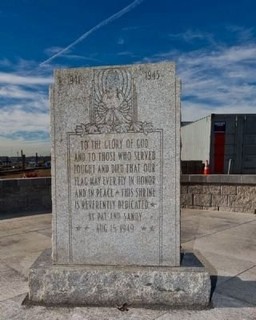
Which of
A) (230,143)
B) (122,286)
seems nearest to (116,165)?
(122,286)

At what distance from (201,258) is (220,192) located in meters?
3.99

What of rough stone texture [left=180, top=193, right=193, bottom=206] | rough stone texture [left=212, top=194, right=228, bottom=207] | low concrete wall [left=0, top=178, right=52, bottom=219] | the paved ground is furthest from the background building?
low concrete wall [left=0, top=178, right=52, bottom=219]

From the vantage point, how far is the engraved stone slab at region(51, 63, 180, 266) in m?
3.37

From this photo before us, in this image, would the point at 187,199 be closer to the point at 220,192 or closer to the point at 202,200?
the point at 202,200

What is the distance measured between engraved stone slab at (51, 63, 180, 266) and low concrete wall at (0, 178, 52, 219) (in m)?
5.00

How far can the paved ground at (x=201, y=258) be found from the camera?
3105 millimetres

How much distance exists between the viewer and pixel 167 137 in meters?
3.36

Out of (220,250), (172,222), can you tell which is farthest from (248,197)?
(172,222)

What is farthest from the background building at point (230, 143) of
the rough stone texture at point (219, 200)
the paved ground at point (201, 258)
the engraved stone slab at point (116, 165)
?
the engraved stone slab at point (116, 165)

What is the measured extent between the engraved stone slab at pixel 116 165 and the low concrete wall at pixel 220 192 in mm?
5234

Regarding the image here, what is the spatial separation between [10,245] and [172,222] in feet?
10.3

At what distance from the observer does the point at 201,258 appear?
4.70m

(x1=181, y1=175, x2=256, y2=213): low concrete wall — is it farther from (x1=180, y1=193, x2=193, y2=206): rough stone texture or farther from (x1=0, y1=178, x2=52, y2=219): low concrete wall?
(x1=0, y1=178, x2=52, y2=219): low concrete wall

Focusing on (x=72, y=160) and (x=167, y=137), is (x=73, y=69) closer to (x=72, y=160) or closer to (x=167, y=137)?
(x=72, y=160)
